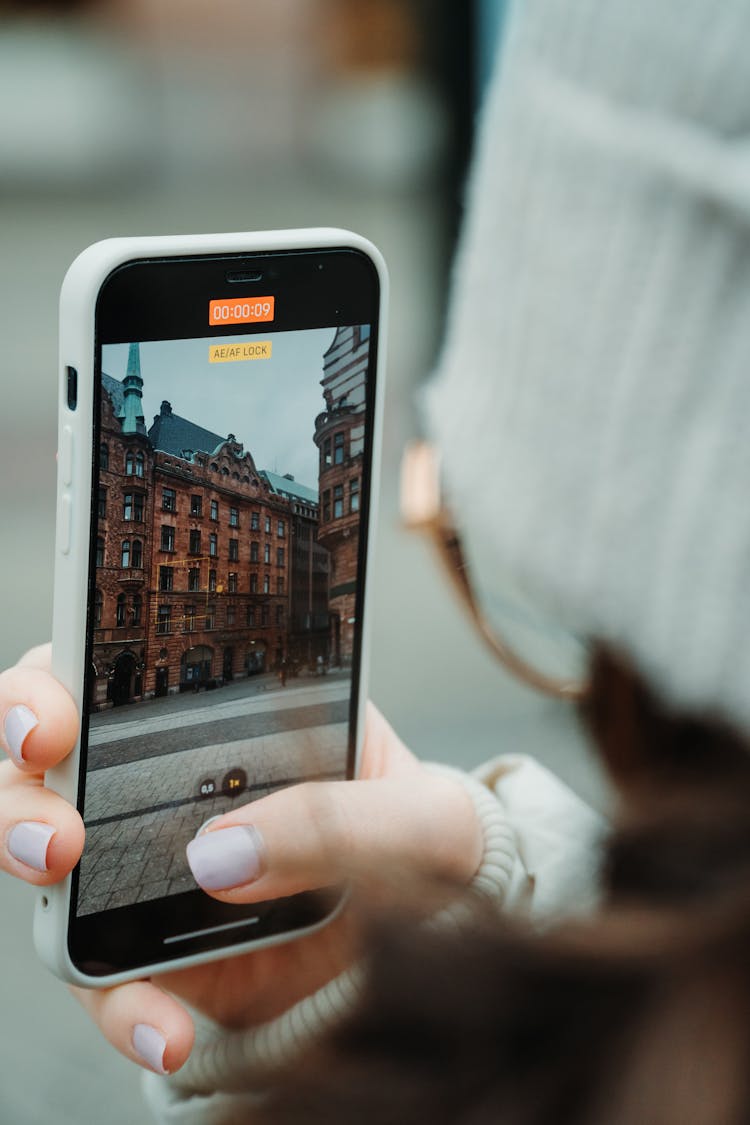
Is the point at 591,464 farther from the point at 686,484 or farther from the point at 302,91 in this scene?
the point at 302,91

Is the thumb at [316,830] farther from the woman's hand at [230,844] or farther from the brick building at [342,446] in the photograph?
the brick building at [342,446]

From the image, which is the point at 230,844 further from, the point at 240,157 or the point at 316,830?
the point at 240,157

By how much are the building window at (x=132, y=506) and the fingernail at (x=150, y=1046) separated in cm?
27

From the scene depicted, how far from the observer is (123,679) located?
59cm

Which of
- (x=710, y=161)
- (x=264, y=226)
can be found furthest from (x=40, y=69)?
(x=710, y=161)

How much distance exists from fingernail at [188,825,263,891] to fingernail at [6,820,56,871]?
8cm

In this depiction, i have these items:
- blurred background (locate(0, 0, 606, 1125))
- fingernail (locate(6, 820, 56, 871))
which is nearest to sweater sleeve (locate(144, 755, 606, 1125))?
fingernail (locate(6, 820, 56, 871))

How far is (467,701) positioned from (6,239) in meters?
2.63

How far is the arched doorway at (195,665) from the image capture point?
61 centimetres

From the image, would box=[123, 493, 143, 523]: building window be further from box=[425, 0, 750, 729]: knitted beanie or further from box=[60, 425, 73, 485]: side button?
box=[425, 0, 750, 729]: knitted beanie

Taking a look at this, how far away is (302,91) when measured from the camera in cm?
390

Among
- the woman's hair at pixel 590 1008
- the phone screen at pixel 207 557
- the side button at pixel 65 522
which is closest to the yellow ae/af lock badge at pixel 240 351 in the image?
the phone screen at pixel 207 557

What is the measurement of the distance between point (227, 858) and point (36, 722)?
0.13 meters

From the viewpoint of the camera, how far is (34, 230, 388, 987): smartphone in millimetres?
557
